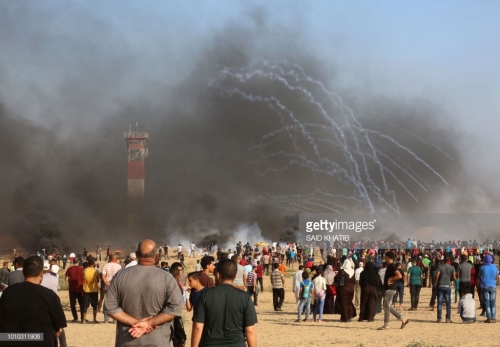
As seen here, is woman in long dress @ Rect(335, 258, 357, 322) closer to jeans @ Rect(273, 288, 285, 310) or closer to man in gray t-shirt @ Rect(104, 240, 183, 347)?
jeans @ Rect(273, 288, 285, 310)

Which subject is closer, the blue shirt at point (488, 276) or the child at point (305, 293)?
the blue shirt at point (488, 276)

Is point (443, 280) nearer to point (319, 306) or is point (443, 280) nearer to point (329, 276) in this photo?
point (329, 276)

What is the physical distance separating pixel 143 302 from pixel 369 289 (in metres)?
11.1

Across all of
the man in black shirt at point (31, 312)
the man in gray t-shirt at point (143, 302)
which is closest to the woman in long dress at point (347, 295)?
the man in black shirt at point (31, 312)

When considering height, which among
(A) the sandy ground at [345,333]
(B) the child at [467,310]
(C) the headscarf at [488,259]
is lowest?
(A) the sandy ground at [345,333]

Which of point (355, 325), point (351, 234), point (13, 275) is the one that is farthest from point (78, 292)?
point (351, 234)

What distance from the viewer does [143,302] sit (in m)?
6.64

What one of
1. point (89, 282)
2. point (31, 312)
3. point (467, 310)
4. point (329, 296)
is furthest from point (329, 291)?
point (31, 312)

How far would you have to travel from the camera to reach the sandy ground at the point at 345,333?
1448cm

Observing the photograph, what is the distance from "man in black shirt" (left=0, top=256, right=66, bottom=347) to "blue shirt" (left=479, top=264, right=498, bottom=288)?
11.8m

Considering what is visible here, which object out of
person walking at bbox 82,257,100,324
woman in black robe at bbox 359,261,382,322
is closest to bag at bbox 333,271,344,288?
woman in black robe at bbox 359,261,382,322

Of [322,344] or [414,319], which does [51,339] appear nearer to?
[322,344]

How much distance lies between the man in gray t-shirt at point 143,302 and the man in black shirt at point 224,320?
0.31 m

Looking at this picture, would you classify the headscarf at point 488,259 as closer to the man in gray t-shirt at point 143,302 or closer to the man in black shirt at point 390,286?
the man in black shirt at point 390,286
